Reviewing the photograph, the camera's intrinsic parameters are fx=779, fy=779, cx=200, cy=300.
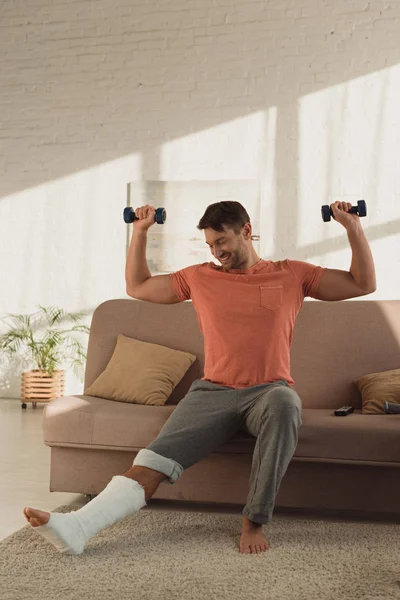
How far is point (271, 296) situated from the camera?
9.10 ft

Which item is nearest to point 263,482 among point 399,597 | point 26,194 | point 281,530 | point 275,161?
point 281,530

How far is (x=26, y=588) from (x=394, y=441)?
1.32 meters

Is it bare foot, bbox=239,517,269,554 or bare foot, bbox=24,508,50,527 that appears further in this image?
bare foot, bbox=239,517,269,554

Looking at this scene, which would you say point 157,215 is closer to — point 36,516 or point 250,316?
point 250,316

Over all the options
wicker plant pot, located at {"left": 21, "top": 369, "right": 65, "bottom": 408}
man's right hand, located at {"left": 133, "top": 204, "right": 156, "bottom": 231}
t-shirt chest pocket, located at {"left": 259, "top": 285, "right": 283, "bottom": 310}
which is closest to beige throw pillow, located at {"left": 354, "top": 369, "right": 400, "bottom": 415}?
t-shirt chest pocket, located at {"left": 259, "top": 285, "right": 283, "bottom": 310}

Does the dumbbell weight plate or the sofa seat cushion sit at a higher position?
the dumbbell weight plate

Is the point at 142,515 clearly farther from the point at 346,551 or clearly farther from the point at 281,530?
the point at 346,551

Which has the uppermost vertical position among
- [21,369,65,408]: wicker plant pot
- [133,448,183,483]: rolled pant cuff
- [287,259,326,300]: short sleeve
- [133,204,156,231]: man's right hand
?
[133,204,156,231]: man's right hand

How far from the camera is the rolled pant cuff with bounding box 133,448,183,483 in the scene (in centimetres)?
246

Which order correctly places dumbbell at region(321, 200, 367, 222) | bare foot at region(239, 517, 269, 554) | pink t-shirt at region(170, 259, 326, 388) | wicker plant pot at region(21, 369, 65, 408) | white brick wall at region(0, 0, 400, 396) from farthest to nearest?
wicker plant pot at region(21, 369, 65, 408) → white brick wall at region(0, 0, 400, 396) → pink t-shirt at region(170, 259, 326, 388) → dumbbell at region(321, 200, 367, 222) → bare foot at region(239, 517, 269, 554)

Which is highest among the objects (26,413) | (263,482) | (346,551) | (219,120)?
(219,120)

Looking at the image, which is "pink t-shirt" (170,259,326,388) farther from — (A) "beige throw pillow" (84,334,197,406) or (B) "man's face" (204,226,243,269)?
(A) "beige throw pillow" (84,334,197,406)

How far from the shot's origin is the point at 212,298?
280 centimetres

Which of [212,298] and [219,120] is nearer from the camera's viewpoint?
[212,298]
